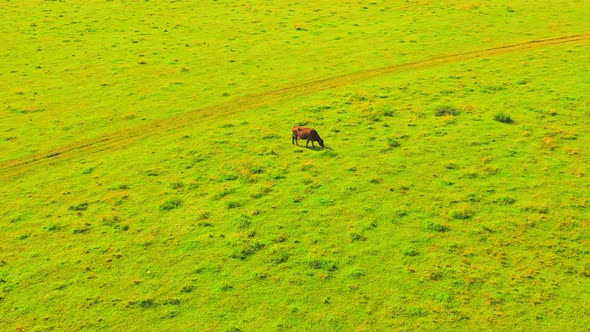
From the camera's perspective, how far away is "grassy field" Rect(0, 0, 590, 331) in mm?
17984

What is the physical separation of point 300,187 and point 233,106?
13058mm

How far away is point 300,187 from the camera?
82.9 ft

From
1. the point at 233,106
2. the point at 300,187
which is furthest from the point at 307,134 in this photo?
the point at 233,106

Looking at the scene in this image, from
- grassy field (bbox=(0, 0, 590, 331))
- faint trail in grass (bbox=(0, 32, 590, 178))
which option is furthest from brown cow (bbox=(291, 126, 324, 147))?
faint trail in grass (bbox=(0, 32, 590, 178))

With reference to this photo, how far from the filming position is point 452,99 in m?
35.4

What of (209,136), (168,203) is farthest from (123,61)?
(168,203)

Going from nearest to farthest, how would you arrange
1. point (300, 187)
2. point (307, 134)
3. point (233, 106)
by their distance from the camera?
point (300, 187)
point (307, 134)
point (233, 106)

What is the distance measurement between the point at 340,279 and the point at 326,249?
1.87 metres

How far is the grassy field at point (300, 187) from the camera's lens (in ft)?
59.0

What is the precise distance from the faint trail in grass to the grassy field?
19 cm

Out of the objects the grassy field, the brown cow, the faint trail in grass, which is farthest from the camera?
the faint trail in grass

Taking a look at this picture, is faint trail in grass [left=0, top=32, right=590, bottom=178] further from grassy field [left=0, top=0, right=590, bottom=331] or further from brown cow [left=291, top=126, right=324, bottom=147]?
brown cow [left=291, top=126, right=324, bottom=147]

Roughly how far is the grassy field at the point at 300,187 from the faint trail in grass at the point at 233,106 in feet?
0.64

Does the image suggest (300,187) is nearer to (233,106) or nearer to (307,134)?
(307,134)
